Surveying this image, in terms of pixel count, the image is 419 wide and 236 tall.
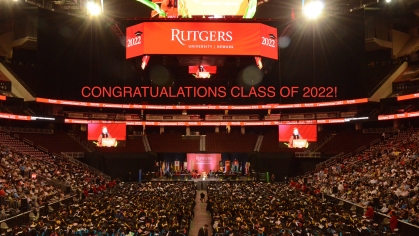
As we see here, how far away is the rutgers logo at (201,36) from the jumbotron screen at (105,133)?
12879 mm

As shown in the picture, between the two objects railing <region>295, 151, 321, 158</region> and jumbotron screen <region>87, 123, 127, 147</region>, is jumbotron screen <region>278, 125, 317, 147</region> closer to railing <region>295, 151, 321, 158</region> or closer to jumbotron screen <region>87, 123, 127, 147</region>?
railing <region>295, 151, 321, 158</region>

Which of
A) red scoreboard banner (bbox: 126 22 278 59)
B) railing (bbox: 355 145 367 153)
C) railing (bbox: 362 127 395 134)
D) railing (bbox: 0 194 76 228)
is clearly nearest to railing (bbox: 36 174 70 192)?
railing (bbox: 0 194 76 228)

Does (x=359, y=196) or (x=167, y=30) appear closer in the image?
(x=359, y=196)

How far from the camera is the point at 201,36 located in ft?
113

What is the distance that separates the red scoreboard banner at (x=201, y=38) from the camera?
34.1 meters

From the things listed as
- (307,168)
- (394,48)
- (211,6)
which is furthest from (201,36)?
(394,48)

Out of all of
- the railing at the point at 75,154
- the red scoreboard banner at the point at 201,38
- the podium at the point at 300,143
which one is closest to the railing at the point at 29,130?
the railing at the point at 75,154

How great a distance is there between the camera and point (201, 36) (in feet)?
113

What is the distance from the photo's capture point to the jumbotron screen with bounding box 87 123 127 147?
1667 inches

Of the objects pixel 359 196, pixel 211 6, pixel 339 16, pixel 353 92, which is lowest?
pixel 359 196

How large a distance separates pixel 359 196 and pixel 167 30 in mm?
18120

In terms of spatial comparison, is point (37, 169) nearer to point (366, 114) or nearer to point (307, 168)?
point (307, 168)

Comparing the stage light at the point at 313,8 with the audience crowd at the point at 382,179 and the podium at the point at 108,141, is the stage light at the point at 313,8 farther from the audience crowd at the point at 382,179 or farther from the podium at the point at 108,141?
the podium at the point at 108,141

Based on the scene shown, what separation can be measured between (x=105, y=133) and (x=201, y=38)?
14489 mm
